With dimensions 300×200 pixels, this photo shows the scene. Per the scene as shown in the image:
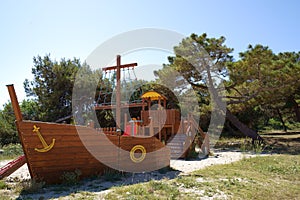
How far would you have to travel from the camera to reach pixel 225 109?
1725cm

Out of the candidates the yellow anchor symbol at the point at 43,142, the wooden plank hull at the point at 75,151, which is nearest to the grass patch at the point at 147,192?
the wooden plank hull at the point at 75,151

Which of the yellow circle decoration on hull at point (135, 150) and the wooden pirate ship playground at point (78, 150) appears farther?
the yellow circle decoration on hull at point (135, 150)

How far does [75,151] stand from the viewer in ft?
18.6

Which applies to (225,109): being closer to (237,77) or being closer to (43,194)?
(237,77)

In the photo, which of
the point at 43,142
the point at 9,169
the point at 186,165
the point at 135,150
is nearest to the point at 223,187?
the point at 135,150

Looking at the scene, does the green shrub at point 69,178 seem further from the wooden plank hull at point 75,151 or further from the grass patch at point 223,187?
the grass patch at point 223,187

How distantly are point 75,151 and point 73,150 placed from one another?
6cm

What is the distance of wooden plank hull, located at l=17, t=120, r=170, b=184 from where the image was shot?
16.6ft

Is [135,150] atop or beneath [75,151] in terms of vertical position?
beneath

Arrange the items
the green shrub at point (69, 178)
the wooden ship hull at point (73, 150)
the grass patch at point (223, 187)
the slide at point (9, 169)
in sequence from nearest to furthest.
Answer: the grass patch at point (223, 187), the wooden ship hull at point (73, 150), the green shrub at point (69, 178), the slide at point (9, 169)

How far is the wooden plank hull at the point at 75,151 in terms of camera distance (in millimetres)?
5066

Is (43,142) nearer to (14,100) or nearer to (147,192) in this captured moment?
(14,100)

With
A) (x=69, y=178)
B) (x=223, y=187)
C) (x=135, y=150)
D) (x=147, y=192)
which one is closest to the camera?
(x=147, y=192)

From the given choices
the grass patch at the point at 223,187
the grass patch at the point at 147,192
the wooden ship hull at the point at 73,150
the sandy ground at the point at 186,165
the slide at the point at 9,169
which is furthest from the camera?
the sandy ground at the point at 186,165
